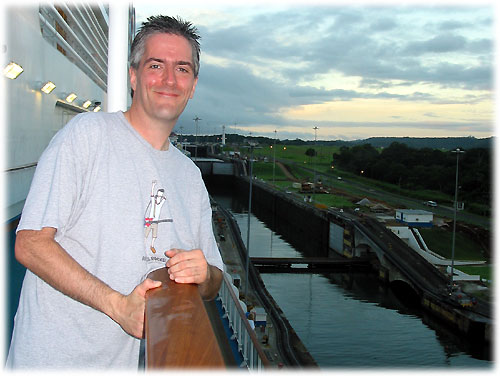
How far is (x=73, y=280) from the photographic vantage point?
1018 millimetres

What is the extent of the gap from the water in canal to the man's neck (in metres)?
14.4

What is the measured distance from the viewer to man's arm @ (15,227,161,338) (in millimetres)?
960

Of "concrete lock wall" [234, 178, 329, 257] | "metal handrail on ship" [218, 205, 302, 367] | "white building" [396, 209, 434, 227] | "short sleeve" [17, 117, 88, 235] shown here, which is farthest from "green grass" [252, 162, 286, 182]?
"short sleeve" [17, 117, 88, 235]

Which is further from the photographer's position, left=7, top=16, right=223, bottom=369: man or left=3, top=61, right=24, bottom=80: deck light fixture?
left=3, top=61, right=24, bottom=80: deck light fixture

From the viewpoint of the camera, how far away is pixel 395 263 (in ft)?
76.9

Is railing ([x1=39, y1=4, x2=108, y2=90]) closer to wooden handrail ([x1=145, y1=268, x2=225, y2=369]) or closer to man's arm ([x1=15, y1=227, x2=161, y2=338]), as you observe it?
man's arm ([x1=15, y1=227, x2=161, y2=338])

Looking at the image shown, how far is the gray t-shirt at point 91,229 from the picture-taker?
112cm

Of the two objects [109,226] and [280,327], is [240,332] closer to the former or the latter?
[109,226]

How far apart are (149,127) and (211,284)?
46cm

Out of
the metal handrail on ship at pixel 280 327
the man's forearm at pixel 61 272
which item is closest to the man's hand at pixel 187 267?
the man's forearm at pixel 61 272

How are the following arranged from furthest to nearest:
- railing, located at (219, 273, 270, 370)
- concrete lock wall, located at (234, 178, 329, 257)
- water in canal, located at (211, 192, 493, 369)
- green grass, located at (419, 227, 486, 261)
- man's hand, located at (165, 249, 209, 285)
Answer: concrete lock wall, located at (234, 178, 329, 257) → green grass, located at (419, 227, 486, 261) → water in canal, located at (211, 192, 493, 369) → railing, located at (219, 273, 270, 370) → man's hand, located at (165, 249, 209, 285)

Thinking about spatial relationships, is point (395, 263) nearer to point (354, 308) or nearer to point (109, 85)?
point (354, 308)

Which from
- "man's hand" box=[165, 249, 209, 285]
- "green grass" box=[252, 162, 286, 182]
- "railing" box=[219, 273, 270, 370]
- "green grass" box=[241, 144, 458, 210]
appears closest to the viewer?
"man's hand" box=[165, 249, 209, 285]

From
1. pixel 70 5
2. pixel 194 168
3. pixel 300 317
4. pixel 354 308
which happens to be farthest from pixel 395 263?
pixel 194 168
